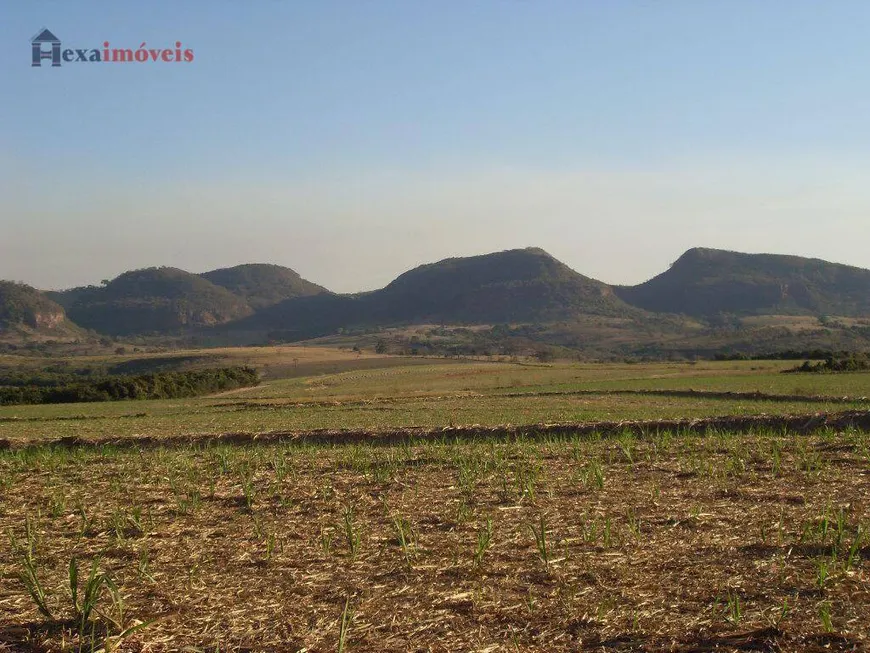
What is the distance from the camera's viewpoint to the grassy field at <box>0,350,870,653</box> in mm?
5816

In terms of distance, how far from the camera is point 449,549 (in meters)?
7.88

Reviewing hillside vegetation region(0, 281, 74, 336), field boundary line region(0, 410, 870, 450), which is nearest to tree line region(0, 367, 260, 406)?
field boundary line region(0, 410, 870, 450)

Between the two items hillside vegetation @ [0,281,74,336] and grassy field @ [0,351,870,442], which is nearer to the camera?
grassy field @ [0,351,870,442]

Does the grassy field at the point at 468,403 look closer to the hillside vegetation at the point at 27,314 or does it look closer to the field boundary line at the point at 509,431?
the field boundary line at the point at 509,431

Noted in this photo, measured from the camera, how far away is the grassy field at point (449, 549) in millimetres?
5816

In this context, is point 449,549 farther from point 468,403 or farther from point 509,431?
point 468,403

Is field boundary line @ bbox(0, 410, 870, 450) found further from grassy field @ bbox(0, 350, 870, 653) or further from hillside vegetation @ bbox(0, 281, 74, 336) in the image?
hillside vegetation @ bbox(0, 281, 74, 336)

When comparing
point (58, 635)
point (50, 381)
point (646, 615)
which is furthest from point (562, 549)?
point (50, 381)

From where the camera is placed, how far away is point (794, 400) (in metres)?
36.8

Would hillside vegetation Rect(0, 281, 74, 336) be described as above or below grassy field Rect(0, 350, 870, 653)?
above

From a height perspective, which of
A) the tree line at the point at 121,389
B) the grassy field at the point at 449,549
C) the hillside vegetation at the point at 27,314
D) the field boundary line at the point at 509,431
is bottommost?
the tree line at the point at 121,389

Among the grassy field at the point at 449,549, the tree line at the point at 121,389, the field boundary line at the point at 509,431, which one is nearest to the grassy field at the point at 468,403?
the field boundary line at the point at 509,431

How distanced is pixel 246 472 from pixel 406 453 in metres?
3.50

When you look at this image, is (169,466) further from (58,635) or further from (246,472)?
(58,635)
